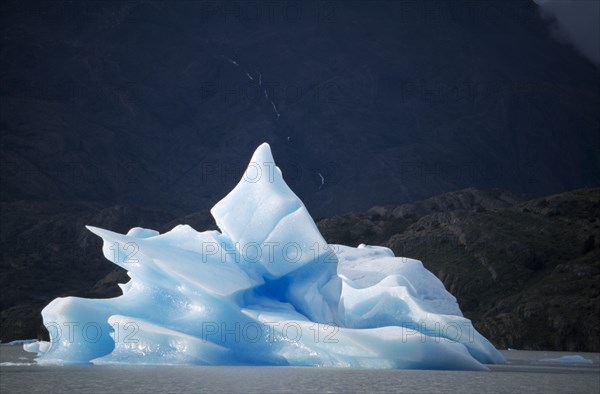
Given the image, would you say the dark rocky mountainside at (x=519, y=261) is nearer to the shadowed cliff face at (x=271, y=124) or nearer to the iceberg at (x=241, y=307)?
the iceberg at (x=241, y=307)

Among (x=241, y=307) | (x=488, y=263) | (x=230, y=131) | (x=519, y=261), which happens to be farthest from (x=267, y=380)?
(x=230, y=131)

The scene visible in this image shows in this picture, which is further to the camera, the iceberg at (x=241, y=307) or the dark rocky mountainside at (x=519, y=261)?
the dark rocky mountainside at (x=519, y=261)

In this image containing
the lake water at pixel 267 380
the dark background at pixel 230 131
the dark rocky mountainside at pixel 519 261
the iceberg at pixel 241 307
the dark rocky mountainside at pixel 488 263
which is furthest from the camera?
the dark background at pixel 230 131

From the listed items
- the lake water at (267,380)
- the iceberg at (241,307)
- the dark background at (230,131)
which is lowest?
the lake water at (267,380)

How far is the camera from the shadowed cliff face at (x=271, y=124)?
15638cm

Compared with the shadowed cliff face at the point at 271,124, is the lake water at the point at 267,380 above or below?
below

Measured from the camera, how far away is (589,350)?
48.8 m

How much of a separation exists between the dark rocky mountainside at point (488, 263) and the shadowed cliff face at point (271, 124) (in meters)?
41.9

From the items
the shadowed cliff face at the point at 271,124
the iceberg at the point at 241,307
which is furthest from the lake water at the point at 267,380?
the shadowed cliff face at the point at 271,124

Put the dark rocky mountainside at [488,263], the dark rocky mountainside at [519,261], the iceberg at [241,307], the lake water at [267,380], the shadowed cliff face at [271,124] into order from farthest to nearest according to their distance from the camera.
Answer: the shadowed cliff face at [271,124]
the dark rocky mountainside at [488,263]
the dark rocky mountainside at [519,261]
the iceberg at [241,307]
the lake water at [267,380]

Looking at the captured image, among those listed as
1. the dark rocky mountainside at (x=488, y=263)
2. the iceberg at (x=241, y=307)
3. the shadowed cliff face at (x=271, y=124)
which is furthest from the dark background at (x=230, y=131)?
the iceberg at (x=241, y=307)

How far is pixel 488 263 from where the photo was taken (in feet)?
213

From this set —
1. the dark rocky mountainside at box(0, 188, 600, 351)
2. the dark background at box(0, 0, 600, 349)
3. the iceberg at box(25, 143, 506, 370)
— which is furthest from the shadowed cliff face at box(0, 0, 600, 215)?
the iceberg at box(25, 143, 506, 370)

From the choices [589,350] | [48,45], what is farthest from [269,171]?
[48,45]
